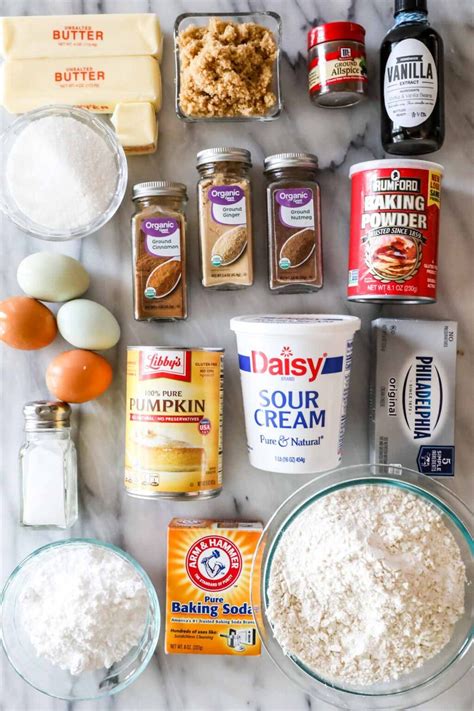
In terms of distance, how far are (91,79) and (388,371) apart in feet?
2.28

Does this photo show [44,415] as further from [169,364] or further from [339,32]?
[339,32]

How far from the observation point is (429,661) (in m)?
0.98

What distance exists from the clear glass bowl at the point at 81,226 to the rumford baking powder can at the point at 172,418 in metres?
0.22

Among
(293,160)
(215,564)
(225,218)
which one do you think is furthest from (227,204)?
(215,564)

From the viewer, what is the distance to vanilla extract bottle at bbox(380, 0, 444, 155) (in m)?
1.01

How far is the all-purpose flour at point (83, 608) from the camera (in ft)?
3.24

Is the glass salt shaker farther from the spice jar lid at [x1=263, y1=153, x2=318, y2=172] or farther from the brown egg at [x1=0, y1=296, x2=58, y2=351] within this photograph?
the spice jar lid at [x1=263, y1=153, x2=318, y2=172]

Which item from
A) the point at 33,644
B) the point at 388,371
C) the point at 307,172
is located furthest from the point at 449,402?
the point at 33,644

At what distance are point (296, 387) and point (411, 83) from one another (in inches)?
20.1

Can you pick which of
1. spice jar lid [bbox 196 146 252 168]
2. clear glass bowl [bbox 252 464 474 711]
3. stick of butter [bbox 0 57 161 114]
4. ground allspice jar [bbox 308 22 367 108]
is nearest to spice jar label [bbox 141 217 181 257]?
spice jar lid [bbox 196 146 252 168]

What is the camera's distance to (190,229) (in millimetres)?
1130

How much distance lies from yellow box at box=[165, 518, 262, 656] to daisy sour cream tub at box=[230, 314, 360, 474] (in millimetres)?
155

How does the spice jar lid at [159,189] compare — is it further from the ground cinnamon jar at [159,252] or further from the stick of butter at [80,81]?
the stick of butter at [80,81]

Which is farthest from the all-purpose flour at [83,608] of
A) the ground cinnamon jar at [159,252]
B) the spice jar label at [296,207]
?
the spice jar label at [296,207]
